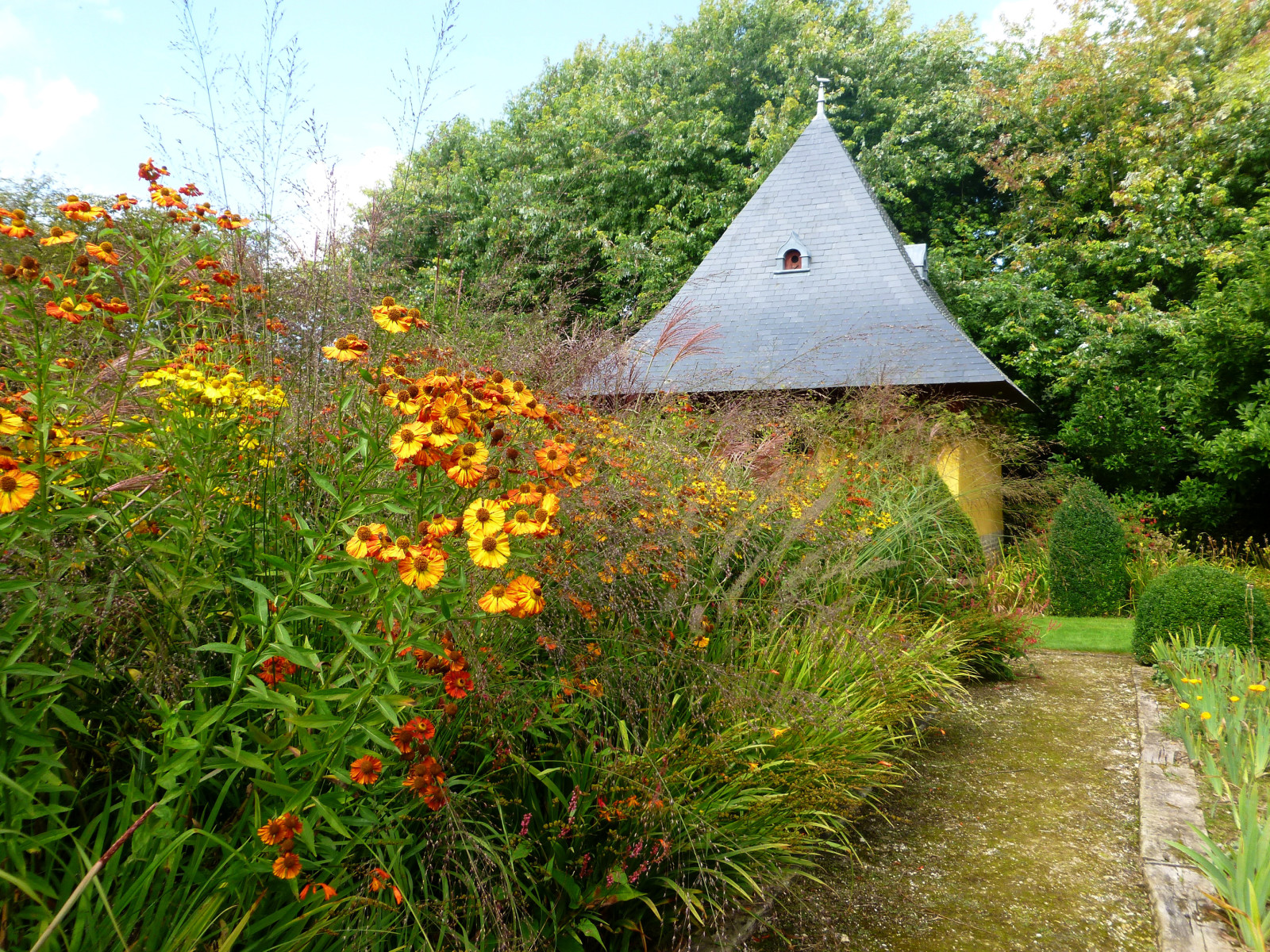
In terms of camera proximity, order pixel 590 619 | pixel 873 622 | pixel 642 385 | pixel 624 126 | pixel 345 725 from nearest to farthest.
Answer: pixel 345 725 < pixel 590 619 < pixel 873 622 < pixel 642 385 < pixel 624 126

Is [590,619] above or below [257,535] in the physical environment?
below

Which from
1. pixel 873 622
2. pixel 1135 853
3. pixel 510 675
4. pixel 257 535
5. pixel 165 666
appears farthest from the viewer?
pixel 873 622

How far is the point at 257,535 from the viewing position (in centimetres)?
178

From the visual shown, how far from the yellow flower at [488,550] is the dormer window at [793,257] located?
9401mm

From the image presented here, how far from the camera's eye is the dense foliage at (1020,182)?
398 inches

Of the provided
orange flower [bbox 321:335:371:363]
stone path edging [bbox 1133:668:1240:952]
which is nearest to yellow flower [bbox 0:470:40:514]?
orange flower [bbox 321:335:371:363]

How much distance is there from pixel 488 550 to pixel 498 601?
9 cm

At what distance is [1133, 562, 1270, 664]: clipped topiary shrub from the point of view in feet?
16.8

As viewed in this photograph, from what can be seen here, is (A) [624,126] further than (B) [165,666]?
Yes

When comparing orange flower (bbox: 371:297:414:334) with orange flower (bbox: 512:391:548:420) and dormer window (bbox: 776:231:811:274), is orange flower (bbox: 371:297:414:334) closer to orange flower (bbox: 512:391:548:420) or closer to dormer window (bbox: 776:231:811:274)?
orange flower (bbox: 512:391:548:420)

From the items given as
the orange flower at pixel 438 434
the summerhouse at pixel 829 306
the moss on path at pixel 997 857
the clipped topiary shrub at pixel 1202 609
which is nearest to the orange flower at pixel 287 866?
the orange flower at pixel 438 434

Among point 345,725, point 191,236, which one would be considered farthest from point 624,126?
point 345,725

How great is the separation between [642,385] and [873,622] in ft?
5.43

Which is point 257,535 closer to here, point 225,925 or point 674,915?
point 225,925
